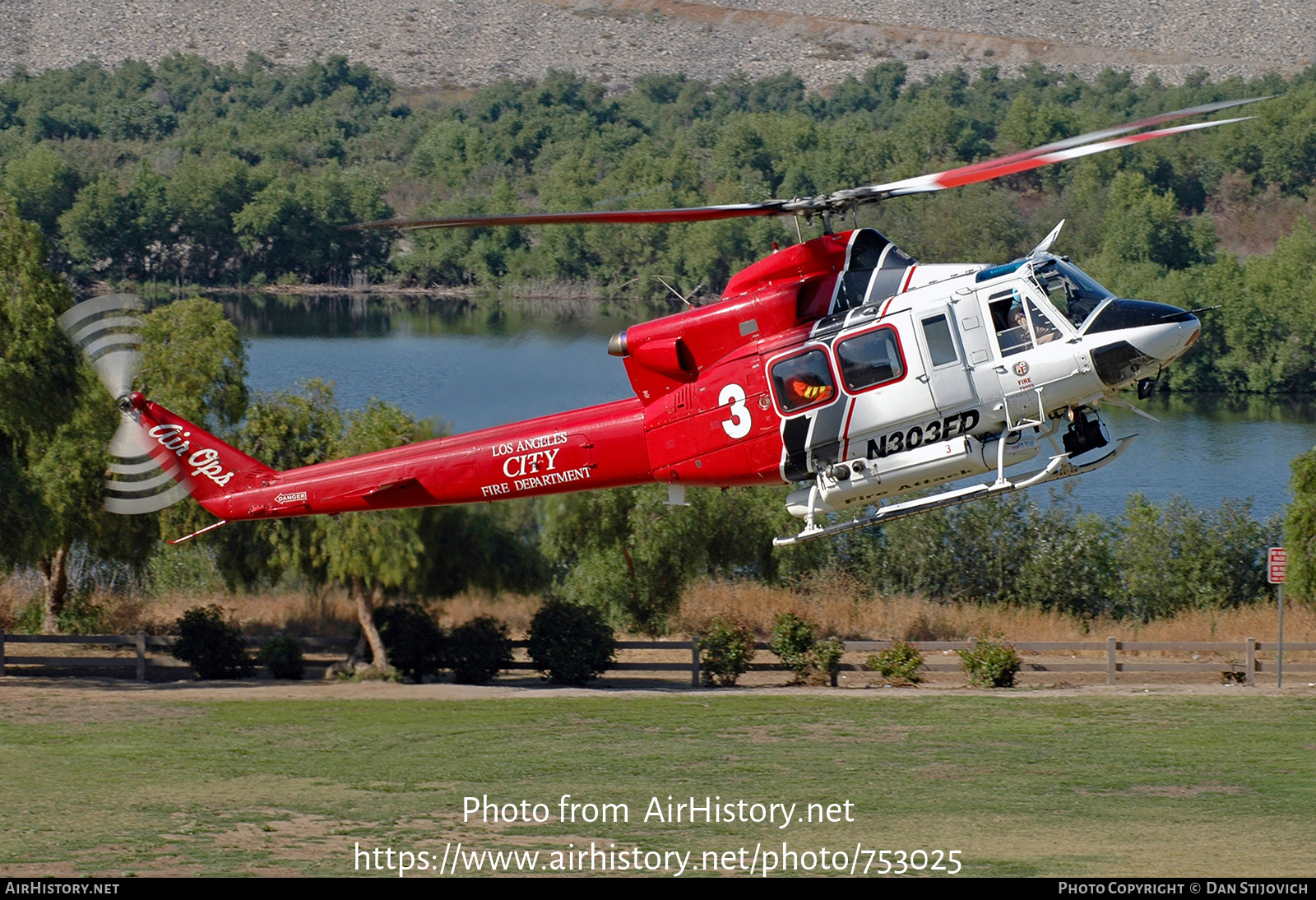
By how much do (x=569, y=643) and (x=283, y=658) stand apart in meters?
5.38

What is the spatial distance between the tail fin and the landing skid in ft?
25.0

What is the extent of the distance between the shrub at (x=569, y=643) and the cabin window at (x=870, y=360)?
44.9 ft

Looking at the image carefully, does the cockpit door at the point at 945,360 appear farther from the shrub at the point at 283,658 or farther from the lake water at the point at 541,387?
the shrub at the point at 283,658

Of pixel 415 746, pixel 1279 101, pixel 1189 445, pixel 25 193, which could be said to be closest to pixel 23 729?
pixel 415 746

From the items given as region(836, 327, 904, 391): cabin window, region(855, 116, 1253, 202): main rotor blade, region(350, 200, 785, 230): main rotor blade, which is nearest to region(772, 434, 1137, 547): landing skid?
region(836, 327, 904, 391): cabin window

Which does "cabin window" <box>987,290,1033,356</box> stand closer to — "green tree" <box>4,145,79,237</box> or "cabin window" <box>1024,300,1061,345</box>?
"cabin window" <box>1024,300,1061,345</box>

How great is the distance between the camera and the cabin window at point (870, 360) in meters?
16.9

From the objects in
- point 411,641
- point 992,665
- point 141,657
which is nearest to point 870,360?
point 992,665

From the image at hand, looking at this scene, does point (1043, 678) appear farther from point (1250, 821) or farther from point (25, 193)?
point (25, 193)

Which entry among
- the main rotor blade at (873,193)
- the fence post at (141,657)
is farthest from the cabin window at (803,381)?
the fence post at (141,657)

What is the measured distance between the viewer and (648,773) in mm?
20625

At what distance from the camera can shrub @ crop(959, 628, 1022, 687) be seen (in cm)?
2859

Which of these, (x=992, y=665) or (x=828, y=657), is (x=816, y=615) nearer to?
(x=828, y=657)
